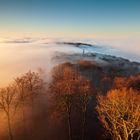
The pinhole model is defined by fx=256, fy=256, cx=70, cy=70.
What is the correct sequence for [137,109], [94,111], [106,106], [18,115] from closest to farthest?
[137,109]
[106,106]
[18,115]
[94,111]

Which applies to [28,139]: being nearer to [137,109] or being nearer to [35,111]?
[35,111]

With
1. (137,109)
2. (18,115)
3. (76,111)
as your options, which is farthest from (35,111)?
(137,109)

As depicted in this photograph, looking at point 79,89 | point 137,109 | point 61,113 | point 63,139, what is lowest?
point 63,139

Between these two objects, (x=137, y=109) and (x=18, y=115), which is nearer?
(x=137, y=109)

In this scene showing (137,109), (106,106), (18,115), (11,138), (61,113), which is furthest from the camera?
(18,115)

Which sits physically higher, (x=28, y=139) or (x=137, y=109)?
(x=137, y=109)

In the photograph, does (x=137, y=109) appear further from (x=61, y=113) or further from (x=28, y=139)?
(x=28, y=139)

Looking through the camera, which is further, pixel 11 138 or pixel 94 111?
pixel 94 111

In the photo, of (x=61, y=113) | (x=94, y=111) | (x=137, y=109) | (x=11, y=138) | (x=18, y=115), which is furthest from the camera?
Result: (x=94, y=111)

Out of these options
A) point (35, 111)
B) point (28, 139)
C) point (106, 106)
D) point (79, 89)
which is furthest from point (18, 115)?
point (106, 106)
